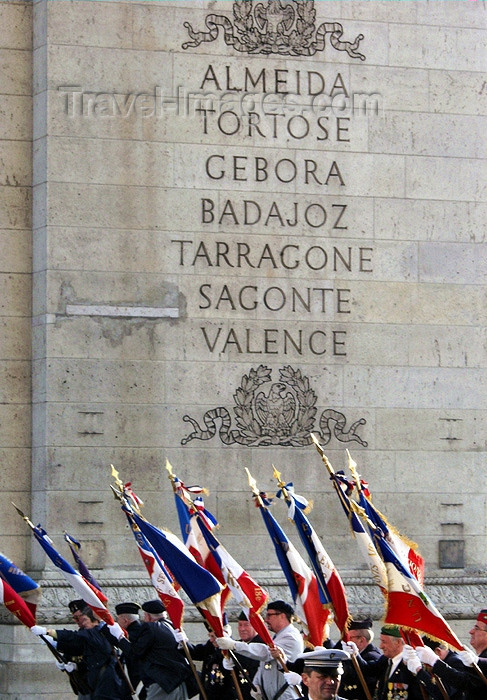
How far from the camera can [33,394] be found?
17.7 m

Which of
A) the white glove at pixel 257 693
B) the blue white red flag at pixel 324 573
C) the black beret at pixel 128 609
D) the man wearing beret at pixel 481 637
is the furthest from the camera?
the black beret at pixel 128 609

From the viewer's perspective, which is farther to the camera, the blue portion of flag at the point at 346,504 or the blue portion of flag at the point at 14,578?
the blue portion of flag at the point at 14,578

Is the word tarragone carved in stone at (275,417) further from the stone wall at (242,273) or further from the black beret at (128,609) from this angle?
the black beret at (128,609)

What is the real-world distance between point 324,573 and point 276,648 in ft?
2.97

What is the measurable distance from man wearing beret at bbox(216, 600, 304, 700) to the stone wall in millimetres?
4104

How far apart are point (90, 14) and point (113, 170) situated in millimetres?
1744

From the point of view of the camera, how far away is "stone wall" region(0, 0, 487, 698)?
693 inches

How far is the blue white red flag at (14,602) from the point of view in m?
14.2

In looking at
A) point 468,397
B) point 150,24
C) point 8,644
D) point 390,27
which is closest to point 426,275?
point 468,397

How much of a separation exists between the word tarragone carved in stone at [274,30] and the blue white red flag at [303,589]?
662 cm

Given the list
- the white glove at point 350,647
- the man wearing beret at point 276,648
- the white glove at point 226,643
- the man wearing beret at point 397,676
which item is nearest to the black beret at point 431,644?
the man wearing beret at point 397,676

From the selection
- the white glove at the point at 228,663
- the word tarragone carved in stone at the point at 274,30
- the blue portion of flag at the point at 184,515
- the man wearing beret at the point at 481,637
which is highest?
the word tarragone carved in stone at the point at 274,30

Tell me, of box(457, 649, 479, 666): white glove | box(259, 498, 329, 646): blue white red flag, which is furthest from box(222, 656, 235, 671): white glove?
box(457, 649, 479, 666): white glove

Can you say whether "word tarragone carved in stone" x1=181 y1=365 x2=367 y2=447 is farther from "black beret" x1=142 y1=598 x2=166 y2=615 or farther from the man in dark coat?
the man in dark coat
